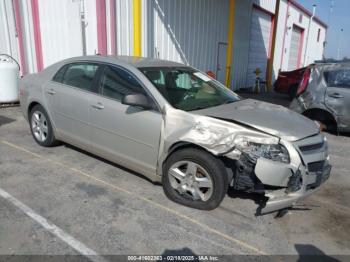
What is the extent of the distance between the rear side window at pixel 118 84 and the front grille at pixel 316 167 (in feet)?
6.60

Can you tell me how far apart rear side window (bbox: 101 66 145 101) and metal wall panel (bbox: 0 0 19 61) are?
21.8 ft

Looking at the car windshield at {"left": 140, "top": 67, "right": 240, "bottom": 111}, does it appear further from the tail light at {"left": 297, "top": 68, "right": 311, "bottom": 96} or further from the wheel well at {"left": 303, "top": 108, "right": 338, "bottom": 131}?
the wheel well at {"left": 303, "top": 108, "right": 338, "bottom": 131}

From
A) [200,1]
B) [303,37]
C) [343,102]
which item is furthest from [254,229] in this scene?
[303,37]

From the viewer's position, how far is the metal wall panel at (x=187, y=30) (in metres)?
8.58

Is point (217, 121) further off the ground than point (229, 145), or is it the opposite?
point (217, 121)

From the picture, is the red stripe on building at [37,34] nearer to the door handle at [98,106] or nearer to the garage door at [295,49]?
the door handle at [98,106]

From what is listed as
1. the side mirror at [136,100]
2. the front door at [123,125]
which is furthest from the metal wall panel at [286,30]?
the side mirror at [136,100]

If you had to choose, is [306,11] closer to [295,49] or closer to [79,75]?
[295,49]

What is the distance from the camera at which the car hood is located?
10.8 feet

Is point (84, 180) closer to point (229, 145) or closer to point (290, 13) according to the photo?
point (229, 145)

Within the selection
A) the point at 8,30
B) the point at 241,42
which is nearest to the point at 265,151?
the point at 8,30

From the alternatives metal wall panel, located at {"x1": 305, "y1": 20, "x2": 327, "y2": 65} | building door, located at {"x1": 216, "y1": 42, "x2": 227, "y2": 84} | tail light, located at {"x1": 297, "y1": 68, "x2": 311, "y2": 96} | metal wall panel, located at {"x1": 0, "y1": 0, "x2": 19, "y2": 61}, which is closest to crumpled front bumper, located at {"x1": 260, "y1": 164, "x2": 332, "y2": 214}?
tail light, located at {"x1": 297, "y1": 68, "x2": 311, "y2": 96}

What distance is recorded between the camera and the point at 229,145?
3168mm

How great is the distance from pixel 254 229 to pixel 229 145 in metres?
0.92
